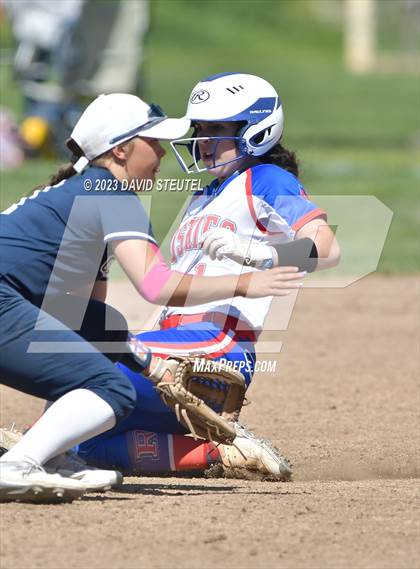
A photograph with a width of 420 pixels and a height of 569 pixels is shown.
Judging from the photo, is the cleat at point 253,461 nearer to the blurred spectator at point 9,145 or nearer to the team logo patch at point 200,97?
the team logo patch at point 200,97

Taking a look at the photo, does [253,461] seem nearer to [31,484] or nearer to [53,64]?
[31,484]

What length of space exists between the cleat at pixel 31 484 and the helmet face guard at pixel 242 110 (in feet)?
5.44

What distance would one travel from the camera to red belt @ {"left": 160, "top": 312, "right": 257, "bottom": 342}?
5.39 m

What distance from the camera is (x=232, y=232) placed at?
16.8 ft

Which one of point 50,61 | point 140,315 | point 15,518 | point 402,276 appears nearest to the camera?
point 15,518

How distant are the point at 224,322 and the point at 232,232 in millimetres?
466

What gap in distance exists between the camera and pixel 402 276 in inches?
428

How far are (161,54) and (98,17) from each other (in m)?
12.3

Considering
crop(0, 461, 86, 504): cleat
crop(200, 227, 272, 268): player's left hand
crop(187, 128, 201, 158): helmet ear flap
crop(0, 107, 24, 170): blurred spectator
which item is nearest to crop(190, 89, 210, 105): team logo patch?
crop(187, 128, 201, 158): helmet ear flap

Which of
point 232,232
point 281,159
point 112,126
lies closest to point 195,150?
point 281,159

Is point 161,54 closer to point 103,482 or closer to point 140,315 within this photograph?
point 140,315

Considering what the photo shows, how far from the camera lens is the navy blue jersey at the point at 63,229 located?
4457mm

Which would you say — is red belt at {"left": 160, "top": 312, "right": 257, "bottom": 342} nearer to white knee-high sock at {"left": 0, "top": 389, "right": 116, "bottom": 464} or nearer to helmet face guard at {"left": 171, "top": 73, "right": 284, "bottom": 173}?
helmet face guard at {"left": 171, "top": 73, "right": 284, "bottom": 173}

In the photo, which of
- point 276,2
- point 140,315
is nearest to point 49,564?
point 140,315
